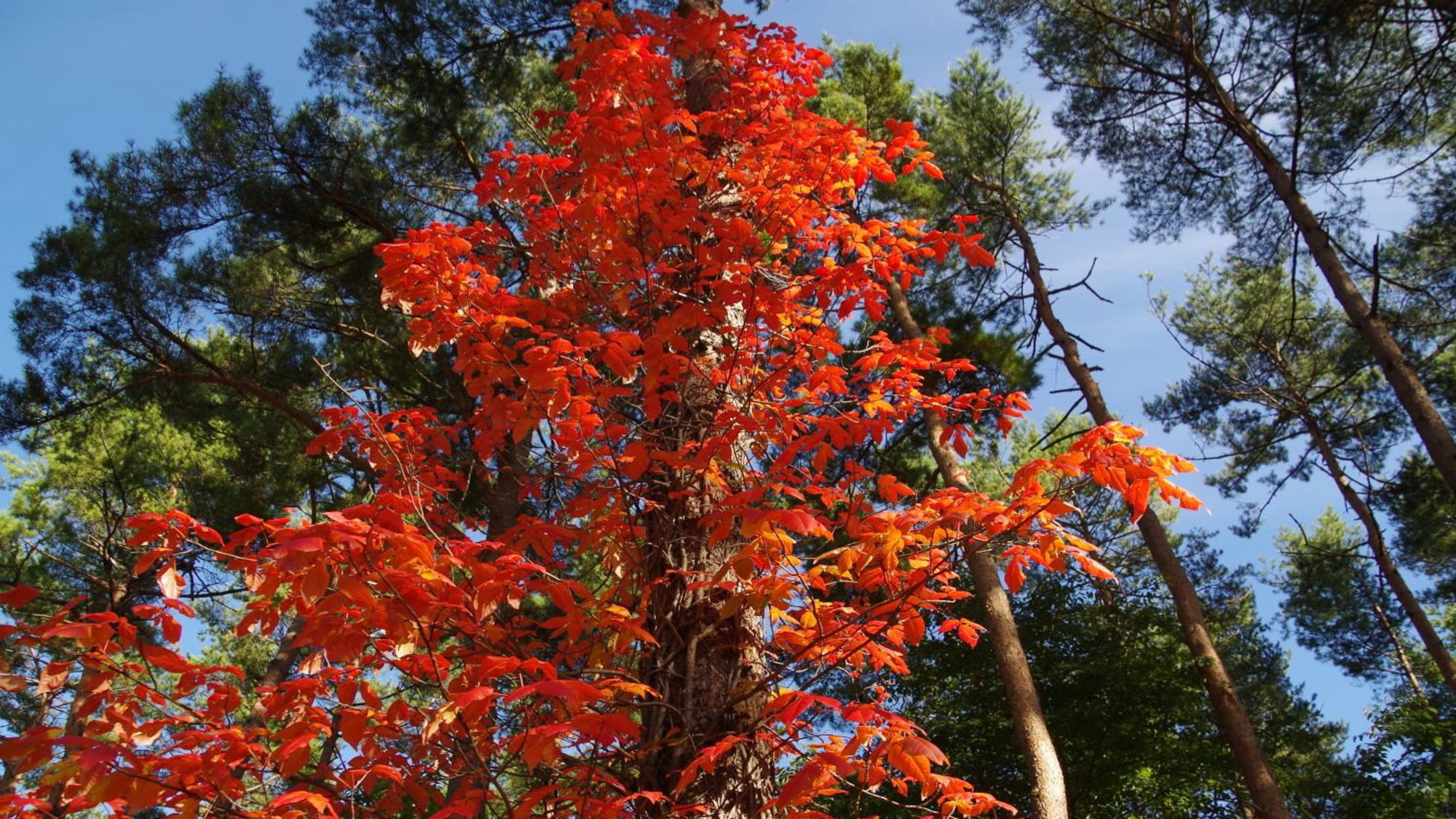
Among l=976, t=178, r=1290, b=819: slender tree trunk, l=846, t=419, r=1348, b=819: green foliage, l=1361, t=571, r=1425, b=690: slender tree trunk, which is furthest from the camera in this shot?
l=1361, t=571, r=1425, b=690: slender tree trunk

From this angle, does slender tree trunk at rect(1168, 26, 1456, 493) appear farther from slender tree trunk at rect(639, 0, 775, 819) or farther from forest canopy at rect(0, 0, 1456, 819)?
slender tree trunk at rect(639, 0, 775, 819)

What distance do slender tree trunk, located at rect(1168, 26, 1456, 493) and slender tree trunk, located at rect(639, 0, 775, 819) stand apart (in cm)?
596

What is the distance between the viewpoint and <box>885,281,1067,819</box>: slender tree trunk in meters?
5.48

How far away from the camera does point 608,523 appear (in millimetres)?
2801

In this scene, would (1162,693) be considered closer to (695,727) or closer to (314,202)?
(695,727)

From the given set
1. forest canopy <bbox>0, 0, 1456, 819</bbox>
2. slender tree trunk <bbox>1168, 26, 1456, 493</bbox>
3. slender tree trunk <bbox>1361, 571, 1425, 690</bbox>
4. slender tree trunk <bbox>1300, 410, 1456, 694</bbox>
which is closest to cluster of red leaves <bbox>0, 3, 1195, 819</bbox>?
forest canopy <bbox>0, 0, 1456, 819</bbox>

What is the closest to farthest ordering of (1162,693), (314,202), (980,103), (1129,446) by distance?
(1129,446), (314,202), (1162,693), (980,103)

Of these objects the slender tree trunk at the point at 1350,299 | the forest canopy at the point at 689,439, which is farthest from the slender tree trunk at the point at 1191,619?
the slender tree trunk at the point at 1350,299

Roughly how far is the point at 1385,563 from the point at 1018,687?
6564mm

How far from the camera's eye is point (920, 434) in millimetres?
9898

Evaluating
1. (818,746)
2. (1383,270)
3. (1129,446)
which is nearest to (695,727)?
(818,746)

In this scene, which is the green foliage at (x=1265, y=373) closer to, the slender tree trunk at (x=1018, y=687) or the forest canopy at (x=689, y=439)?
the forest canopy at (x=689, y=439)

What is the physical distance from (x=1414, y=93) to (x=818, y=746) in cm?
959

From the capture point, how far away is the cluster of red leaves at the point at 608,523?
73.1 inches
